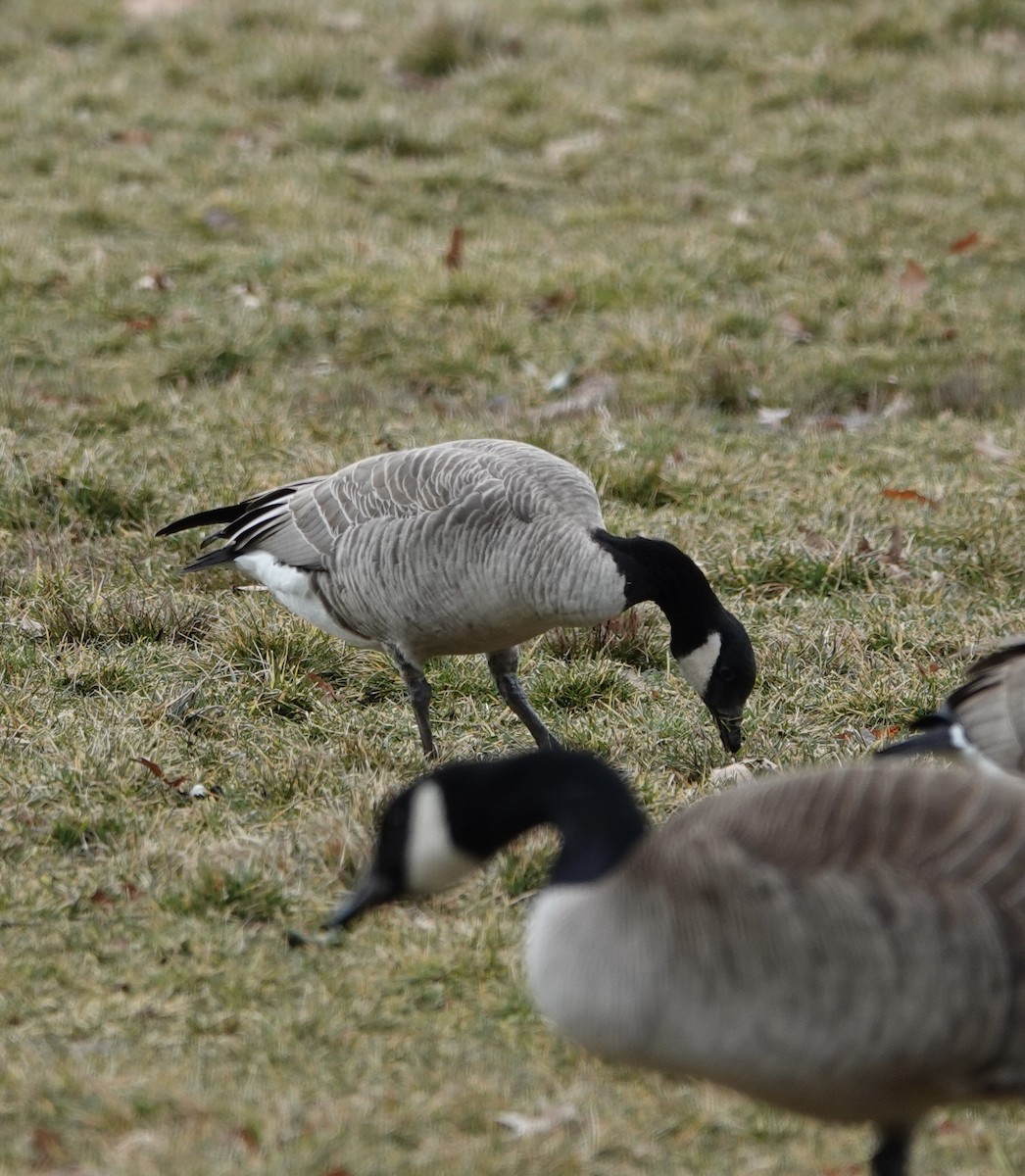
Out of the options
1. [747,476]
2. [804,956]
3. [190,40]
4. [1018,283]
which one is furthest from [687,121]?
[804,956]

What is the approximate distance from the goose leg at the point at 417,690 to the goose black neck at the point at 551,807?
2017 mm

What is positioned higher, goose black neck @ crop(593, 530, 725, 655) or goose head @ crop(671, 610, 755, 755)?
goose black neck @ crop(593, 530, 725, 655)

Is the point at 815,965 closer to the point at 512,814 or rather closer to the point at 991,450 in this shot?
the point at 512,814

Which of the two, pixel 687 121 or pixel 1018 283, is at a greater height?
pixel 687 121

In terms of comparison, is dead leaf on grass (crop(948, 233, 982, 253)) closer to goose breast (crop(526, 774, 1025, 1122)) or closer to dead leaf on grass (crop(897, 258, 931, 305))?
dead leaf on grass (crop(897, 258, 931, 305))

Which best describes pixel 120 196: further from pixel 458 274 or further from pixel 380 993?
pixel 380 993

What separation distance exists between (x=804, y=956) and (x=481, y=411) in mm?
5554

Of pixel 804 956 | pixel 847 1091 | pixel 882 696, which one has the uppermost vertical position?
pixel 804 956

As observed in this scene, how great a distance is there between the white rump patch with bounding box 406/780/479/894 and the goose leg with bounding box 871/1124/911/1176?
914mm

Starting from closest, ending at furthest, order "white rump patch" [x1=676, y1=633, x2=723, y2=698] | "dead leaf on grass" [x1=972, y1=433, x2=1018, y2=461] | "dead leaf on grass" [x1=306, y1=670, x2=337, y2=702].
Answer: "white rump patch" [x1=676, y1=633, x2=723, y2=698] → "dead leaf on grass" [x1=306, y1=670, x2=337, y2=702] → "dead leaf on grass" [x1=972, y1=433, x2=1018, y2=461]

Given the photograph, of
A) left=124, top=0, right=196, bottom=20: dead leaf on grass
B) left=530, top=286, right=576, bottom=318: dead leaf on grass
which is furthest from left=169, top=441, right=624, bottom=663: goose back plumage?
left=124, top=0, right=196, bottom=20: dead leaf on grass

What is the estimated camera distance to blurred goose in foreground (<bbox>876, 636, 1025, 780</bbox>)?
3.95 m

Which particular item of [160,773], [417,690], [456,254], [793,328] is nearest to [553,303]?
[456,254]

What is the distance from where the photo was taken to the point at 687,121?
446 inches
